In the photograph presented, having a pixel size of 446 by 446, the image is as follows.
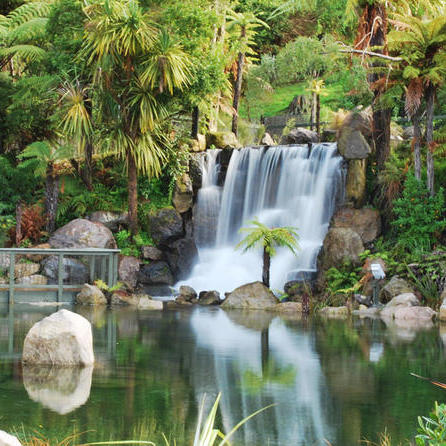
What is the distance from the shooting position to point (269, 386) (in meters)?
8.70

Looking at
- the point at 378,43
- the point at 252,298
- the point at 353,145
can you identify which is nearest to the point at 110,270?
the point at 252,298

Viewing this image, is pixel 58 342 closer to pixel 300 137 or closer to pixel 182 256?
pixel 182 256

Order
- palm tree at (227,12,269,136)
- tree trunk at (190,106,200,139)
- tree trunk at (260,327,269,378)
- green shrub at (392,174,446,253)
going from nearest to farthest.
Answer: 1. tree trunk at (260,327,269,378)
2. green shrub at (392,174,446,253)
3. tree trunk at (190,106,200,139)
4. palm tree at (227,12,269,136)

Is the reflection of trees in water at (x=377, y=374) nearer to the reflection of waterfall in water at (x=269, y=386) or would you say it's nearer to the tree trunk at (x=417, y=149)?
the reflection of waterfall in water at (x=269, y=386)

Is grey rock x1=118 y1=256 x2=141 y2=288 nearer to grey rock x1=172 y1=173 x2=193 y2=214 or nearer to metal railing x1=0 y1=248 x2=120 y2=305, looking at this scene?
metal railing x1=0 y1=248 x2=120 y2=305

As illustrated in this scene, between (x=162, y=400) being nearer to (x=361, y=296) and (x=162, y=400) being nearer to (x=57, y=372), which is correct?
(x=57, y=372)

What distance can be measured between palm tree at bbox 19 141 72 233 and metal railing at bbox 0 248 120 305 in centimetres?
248

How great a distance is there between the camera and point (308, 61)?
25.8 m

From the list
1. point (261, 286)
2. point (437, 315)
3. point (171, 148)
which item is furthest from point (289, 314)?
point (171, 148)

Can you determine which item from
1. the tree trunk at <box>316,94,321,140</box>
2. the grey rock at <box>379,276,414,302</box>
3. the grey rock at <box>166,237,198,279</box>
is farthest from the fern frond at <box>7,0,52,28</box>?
the grey rock at <box>379,276,414,302</box>

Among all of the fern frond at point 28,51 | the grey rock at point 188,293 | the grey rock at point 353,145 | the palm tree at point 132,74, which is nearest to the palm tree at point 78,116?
the palm tree at point 132,74

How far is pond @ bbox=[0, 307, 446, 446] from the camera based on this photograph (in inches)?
265

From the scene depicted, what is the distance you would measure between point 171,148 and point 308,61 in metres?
5.51

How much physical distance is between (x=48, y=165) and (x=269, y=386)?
50.6 feet
